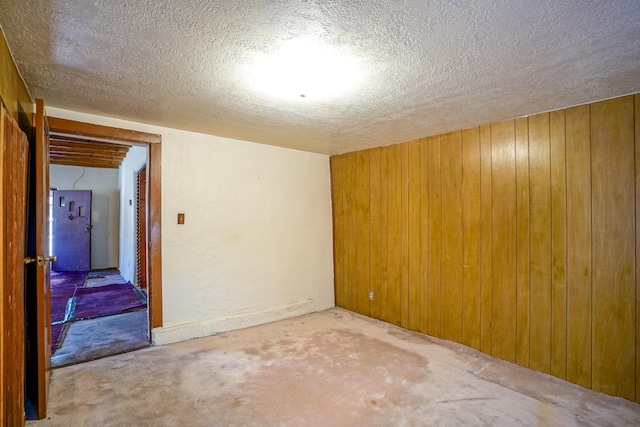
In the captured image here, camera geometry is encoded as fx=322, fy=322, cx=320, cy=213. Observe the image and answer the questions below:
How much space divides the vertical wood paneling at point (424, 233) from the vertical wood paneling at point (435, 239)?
0.12 feet

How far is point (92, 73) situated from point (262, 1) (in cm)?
130

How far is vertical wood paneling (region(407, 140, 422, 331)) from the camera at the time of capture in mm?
3426

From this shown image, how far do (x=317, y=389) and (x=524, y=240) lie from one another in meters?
2.04

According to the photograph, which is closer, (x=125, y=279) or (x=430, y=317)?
(x=430, y=317)

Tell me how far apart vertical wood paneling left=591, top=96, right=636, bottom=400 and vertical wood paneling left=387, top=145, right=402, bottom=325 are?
1693mm

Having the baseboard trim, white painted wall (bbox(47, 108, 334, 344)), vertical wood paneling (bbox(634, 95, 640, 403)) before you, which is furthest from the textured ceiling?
the baseboard trim

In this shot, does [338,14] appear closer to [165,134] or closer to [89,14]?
[89,14]

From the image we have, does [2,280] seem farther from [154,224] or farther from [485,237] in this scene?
[485,237]

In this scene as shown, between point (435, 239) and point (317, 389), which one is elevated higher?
point (435, 239)

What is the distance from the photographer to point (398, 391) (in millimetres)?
2275

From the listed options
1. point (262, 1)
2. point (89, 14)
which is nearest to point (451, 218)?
point (262, 1)

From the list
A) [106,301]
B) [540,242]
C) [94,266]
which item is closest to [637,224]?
[540,242]

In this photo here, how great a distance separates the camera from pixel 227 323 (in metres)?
3.46

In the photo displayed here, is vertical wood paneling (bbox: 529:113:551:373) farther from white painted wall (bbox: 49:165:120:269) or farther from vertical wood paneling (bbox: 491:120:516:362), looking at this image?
white painted wall (bbox: 49:165:120:269)
